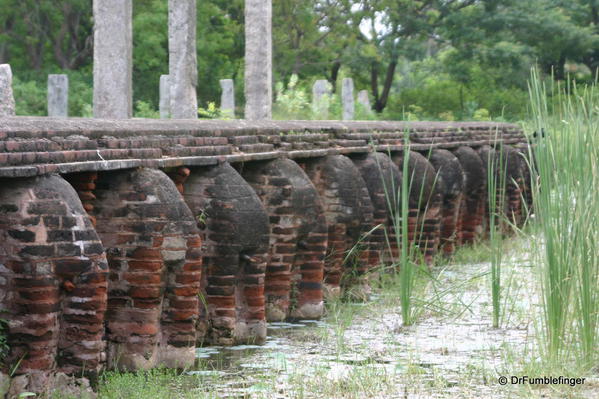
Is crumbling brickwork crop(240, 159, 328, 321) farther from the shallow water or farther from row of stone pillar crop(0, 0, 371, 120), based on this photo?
row of stone pillar crop(0, 0, 371, 120)

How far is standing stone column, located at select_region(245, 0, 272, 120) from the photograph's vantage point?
11.7 meters

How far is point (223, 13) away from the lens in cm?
2847

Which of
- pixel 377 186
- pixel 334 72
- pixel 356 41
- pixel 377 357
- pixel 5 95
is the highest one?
pixel 356 41

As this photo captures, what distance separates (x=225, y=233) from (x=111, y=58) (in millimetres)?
3515

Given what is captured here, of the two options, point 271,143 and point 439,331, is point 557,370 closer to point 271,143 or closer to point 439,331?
point 439,331

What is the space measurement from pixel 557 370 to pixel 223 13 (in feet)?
75.9

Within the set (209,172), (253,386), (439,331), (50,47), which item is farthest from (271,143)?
(50,47)

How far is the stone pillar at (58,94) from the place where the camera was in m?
17.0

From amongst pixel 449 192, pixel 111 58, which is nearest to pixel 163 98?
pixel 449 192

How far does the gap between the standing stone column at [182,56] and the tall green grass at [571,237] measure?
610cm

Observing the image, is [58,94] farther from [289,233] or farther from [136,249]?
[136,249]

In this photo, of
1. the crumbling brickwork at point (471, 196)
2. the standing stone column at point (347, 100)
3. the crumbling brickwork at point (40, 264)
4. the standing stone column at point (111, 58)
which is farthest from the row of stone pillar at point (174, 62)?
the standing stone column at point (347, 100)

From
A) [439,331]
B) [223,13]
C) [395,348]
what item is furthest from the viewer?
[223,13]

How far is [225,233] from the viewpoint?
301 inches
